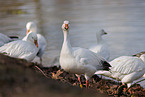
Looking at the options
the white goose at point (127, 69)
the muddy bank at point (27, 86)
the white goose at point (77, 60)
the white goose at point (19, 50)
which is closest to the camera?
the muddy bank at point (27, 86)

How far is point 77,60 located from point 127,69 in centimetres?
92

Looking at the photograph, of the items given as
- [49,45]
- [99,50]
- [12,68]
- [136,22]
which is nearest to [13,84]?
[12,68]

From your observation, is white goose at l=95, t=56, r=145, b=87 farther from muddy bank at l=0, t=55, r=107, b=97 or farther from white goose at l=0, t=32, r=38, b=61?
muddy bank at l=0, t=55, r=107, b=97

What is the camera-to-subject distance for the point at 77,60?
426 cm

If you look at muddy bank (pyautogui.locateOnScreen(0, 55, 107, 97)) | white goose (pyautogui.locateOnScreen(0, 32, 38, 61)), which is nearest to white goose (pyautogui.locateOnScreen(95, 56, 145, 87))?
white goose (pyautogui.locateOnScreen(0, 32, 38, 61))

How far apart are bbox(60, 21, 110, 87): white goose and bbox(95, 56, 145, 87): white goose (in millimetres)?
168

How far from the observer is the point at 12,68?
1.16 m

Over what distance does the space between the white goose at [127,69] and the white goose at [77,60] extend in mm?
168

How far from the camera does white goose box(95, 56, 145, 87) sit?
441cm

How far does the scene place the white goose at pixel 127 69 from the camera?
4.41 meters

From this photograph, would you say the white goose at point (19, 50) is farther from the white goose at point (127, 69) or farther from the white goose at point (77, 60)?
the white goose at point (127, 69)

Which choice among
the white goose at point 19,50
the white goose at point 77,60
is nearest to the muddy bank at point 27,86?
the white goose at point 77,60

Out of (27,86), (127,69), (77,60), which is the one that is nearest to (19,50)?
(77,60)

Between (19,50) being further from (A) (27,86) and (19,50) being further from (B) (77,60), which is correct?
(A) (27,86)
